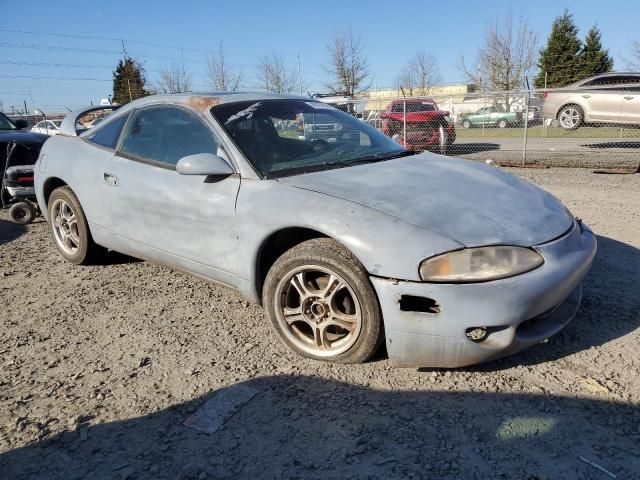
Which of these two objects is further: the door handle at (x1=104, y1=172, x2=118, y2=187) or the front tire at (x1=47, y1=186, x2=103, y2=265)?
the front tire at (x1=47, y1=186, x2=103, y2=265)

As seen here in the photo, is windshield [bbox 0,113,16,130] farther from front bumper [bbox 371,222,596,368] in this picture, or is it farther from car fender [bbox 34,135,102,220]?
front bumper [bbox 371,222,596,368]

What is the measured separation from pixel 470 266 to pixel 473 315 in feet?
0.73

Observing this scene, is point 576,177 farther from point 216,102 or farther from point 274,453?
point 274,453

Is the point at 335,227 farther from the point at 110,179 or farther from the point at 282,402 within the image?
the point at 110,179

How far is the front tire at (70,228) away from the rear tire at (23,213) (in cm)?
210

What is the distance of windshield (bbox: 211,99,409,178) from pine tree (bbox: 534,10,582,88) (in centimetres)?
3656

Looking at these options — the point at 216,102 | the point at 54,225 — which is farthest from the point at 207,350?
the point at 54,225

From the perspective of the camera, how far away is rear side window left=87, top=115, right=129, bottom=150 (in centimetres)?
382

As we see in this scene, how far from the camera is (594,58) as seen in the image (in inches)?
1398

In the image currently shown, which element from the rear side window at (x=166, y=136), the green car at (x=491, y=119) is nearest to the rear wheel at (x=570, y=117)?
the green car at (x=491, y=119)

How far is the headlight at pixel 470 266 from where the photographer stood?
7.22 feet

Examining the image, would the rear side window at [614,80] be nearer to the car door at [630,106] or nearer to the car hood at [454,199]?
the car door at [630,106]

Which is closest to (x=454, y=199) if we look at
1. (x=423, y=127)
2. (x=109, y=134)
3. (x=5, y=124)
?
(x=109, y=134)

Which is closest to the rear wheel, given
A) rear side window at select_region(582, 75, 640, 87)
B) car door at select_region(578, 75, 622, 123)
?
car door at select_region(578, 75, 622, 123)
